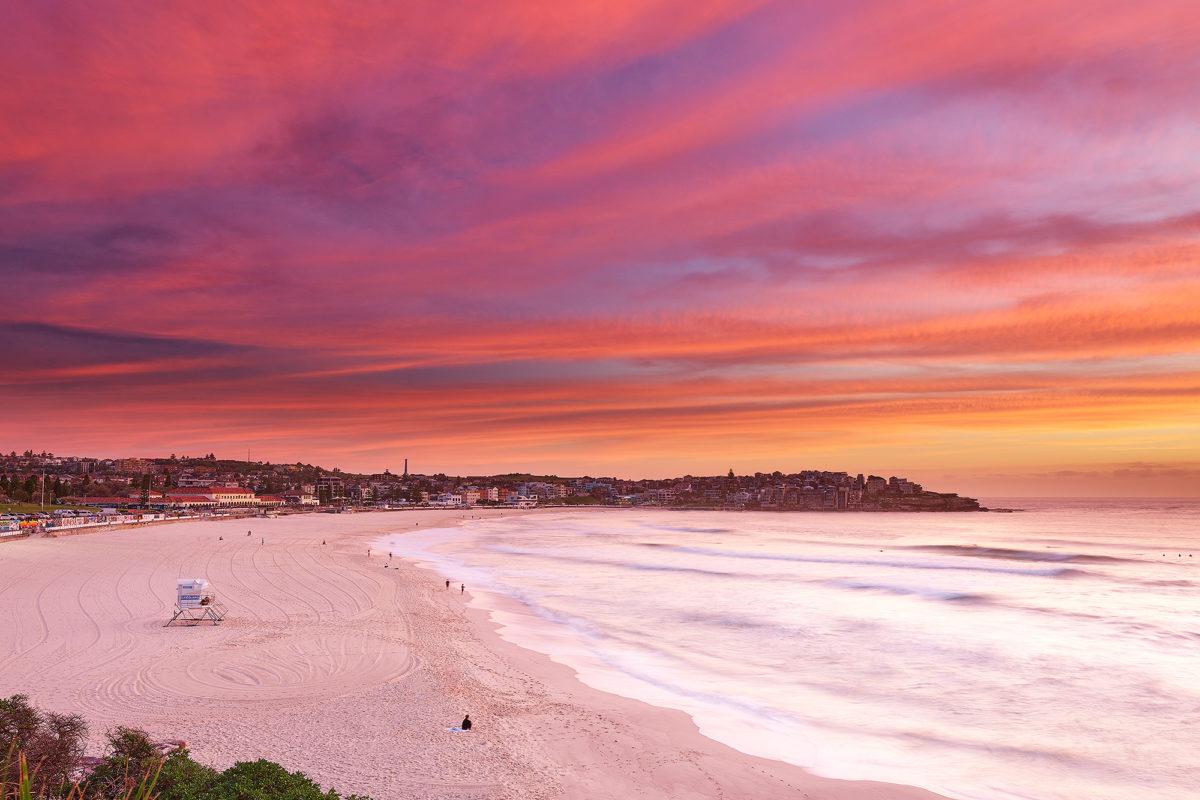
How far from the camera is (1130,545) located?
93000 mm

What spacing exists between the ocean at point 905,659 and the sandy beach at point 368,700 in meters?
2.07

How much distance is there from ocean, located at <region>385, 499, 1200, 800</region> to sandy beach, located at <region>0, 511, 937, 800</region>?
6.78ft

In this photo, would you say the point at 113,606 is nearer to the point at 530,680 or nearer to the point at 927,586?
the point at 530,680

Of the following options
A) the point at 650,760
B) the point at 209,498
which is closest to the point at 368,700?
the point at 650,760

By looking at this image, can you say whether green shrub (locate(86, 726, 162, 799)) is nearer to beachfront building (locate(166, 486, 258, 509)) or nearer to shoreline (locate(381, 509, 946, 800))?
shoreline (locate(381, 509, 946, 800))

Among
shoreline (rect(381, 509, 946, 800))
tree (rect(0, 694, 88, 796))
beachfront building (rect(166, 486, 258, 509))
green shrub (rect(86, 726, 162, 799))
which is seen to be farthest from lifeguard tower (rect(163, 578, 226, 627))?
beachfront building (rect(166, 486, 258, 509))

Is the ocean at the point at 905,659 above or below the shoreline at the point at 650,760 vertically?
below

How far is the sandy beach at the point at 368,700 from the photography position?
13742mm

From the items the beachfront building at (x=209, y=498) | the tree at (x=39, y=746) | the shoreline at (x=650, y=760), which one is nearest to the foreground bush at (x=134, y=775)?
the tree at (x=39, y=746)

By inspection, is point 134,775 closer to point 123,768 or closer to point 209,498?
point 123,768

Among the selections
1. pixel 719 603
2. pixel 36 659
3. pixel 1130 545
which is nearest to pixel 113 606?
pixel 36 659

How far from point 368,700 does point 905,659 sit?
1973 cm

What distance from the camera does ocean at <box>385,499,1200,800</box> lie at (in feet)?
55.5

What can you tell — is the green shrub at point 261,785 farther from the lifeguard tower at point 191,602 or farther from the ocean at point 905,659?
the lifeguard tower at point 191,602
